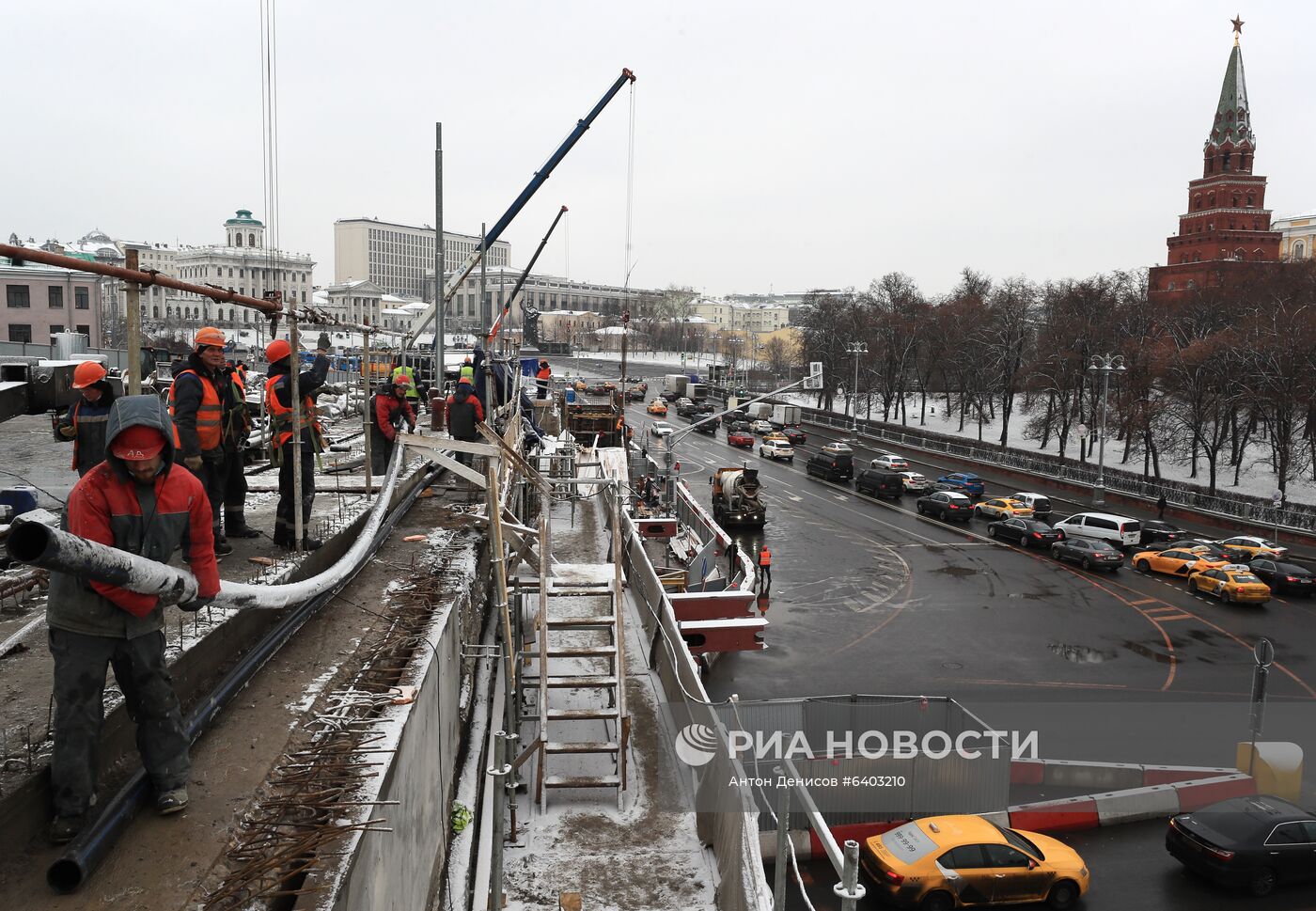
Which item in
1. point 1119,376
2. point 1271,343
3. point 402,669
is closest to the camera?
point 402,669

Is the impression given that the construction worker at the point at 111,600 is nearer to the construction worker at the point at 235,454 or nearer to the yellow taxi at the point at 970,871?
the construction worker at the point at 235,454

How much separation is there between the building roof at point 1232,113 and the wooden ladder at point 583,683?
8293 cm

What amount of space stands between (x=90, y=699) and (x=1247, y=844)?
512 inches

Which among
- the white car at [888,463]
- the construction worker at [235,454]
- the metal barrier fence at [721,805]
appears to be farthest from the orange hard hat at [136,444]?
the white car at [888,463]

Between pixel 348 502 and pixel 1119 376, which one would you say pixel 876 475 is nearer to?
pixel 1119 376

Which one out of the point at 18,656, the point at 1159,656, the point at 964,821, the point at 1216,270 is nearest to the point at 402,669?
the point at 18,656

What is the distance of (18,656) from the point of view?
19.2ft

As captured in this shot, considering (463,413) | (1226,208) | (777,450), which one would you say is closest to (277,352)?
(463,413)

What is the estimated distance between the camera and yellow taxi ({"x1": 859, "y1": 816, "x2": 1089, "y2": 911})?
1113 centimetres

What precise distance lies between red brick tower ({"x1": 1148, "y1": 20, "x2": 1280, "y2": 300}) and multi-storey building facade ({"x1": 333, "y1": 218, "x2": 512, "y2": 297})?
96.8m

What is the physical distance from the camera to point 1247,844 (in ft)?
38.7

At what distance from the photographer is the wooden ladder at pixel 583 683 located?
28.0 ft

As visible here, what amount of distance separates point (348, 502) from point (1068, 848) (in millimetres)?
10071

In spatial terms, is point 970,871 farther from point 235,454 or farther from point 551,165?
point 551,165
